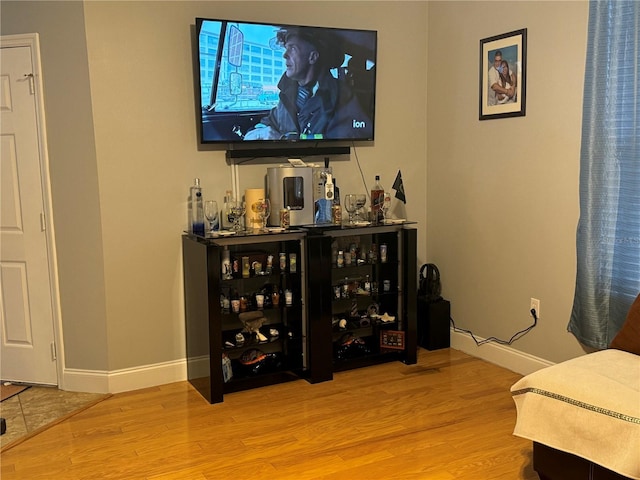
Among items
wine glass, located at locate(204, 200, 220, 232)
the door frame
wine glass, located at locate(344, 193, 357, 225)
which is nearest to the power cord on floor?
wine glass, located at locate(344, 193, 357, 225)

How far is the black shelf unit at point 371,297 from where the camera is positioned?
404 cm

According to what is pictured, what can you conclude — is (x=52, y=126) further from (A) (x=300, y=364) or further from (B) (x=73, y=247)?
(A) (x=300, y=364)

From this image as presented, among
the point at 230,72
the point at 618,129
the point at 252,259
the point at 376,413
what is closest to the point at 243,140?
the point at 230,72

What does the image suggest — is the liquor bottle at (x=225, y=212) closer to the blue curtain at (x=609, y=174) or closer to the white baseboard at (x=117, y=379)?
the white baseboard at (x=117, y=379)

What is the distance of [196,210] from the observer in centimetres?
384

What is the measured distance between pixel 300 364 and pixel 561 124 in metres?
2.10

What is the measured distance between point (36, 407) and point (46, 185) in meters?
1.28

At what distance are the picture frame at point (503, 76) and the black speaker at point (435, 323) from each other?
133cm

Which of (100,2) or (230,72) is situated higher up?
(100,2)

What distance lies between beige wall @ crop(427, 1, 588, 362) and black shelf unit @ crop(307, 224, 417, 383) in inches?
19.7

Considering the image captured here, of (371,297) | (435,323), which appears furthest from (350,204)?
(435,323)

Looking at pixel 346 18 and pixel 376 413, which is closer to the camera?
pixel 376 413

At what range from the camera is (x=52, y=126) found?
12.0 feet

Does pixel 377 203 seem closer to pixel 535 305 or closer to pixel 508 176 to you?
pixel 508 176
